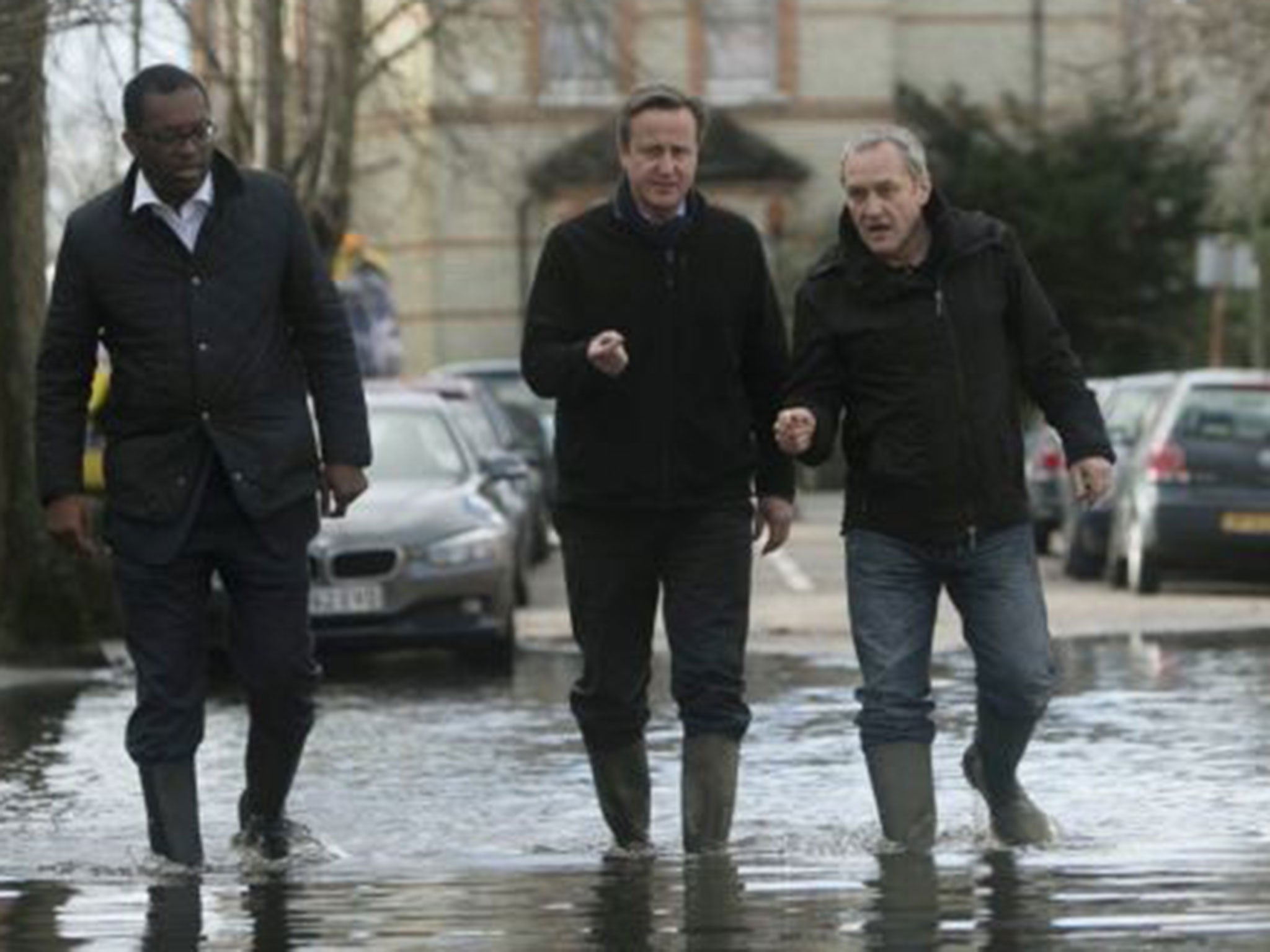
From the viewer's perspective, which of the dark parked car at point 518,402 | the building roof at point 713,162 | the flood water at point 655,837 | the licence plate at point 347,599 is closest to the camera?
the flood water at point 655,837

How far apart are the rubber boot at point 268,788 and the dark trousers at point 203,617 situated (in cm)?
17

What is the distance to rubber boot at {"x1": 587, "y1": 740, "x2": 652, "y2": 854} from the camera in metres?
11.4

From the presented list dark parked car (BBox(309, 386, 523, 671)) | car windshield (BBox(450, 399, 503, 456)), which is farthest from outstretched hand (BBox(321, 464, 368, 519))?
car windshield (BBox(450, 399, 503, 456))

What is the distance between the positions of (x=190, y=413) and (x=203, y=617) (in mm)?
536

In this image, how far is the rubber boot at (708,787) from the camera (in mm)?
11219

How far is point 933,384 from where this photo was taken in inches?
427

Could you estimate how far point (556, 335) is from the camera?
11.2 metres

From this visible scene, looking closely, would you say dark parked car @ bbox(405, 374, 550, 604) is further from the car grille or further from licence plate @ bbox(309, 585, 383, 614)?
licence plate @ bbox(309, 585, 383, 614)

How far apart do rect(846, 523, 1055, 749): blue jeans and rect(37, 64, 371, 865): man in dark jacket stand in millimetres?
1291

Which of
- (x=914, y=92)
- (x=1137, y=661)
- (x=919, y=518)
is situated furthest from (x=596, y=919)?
(x=914, y=92)

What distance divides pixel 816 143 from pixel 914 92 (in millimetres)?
1769

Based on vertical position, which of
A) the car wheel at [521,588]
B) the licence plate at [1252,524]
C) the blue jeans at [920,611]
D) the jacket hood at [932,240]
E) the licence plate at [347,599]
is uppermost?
the jacket hood at [932,240]

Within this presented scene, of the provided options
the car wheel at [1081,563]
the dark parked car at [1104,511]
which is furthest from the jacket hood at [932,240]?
the car wheel at [1081,563]

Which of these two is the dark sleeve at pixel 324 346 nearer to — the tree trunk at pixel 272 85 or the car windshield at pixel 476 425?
the car windshield at pixel 476 425
